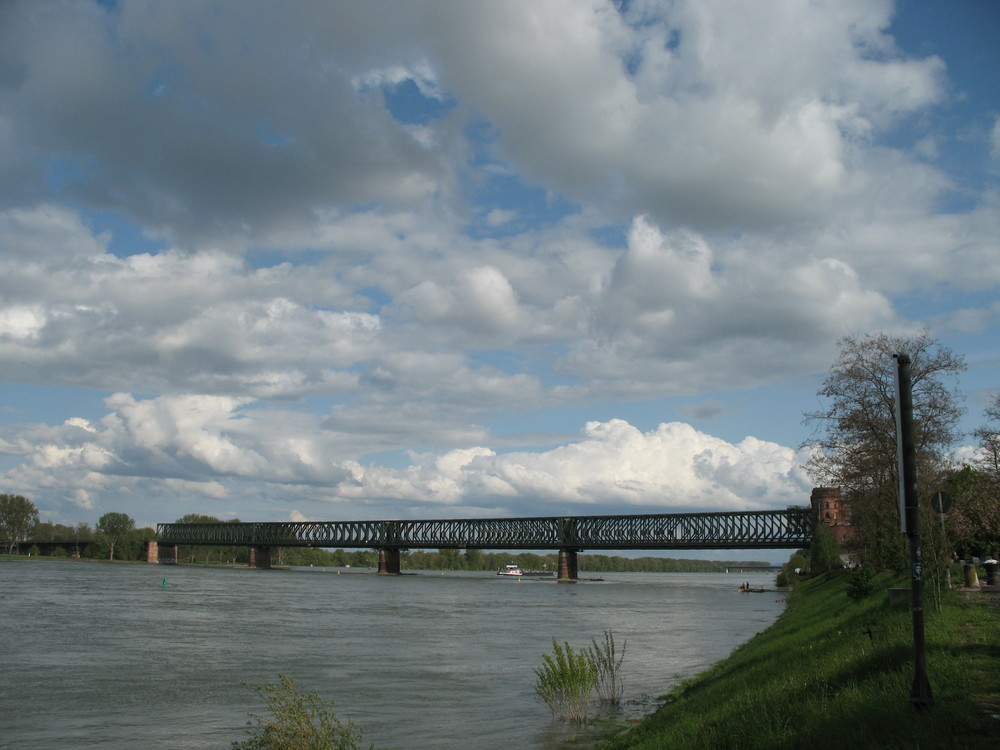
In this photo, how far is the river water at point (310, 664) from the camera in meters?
20.8

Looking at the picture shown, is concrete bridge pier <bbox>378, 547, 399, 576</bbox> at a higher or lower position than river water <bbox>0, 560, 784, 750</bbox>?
lower

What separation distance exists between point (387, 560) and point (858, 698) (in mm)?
165847

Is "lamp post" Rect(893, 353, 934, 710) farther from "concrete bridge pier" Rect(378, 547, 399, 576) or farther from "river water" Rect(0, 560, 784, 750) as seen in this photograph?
"concrete bridge pier" Rect(378, 547, 399, 576)

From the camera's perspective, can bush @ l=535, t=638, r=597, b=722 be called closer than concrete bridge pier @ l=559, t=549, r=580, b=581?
Yes

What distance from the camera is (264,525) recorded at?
19950 centimetres

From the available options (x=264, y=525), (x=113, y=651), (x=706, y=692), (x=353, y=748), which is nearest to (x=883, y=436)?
(x=706, y=692)

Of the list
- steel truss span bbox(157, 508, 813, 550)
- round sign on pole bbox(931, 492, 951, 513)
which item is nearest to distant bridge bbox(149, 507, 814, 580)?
steel truss span bbox(157, 508, 813, 550)

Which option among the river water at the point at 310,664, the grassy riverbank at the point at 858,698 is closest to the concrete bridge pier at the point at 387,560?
the river water at the point at 310,664

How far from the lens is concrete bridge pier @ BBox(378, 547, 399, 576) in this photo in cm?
17212

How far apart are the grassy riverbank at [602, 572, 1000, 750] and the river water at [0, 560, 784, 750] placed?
454cm

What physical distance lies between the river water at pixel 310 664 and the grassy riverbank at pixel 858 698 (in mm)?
4544

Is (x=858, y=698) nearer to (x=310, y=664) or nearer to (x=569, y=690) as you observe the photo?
(x=569, y=690)

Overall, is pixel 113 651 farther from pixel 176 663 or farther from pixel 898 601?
pixel 898 601

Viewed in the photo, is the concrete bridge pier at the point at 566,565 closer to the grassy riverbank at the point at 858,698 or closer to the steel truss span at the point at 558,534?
the steel truss span at the point at 558,534
